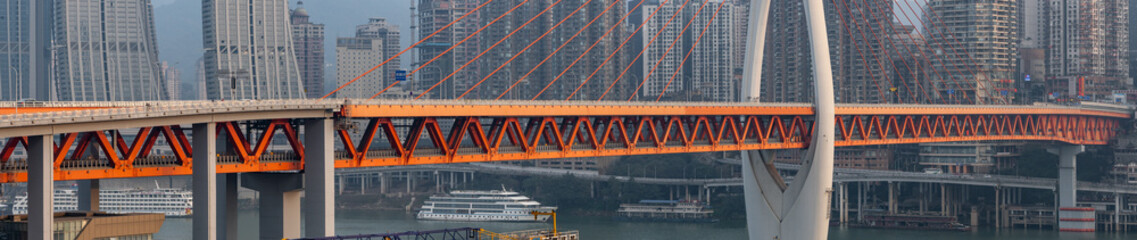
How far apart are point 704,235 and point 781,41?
69.8m

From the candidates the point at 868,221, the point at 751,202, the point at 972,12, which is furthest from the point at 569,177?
the point at 751,202

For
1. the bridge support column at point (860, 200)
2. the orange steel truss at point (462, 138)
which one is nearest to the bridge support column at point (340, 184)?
the bridge support column at point (860, 200)

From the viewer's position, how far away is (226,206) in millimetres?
53062

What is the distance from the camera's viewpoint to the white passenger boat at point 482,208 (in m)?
127

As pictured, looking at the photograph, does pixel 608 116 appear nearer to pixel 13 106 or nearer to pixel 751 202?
pixel 751 202

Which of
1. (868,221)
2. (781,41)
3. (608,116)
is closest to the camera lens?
(608,116)

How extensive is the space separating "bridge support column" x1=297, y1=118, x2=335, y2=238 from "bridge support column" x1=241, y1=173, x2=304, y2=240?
2.69 ft

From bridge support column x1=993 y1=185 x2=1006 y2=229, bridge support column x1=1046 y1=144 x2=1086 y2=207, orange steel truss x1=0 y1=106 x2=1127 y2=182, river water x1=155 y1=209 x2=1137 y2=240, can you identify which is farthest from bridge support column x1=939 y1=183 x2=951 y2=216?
orange steel truss x1=0 y1=106 x2=1127 y2=182

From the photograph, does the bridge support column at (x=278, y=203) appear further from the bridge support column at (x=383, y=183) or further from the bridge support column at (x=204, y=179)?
→ the bridge support column at (x=383, y=183)

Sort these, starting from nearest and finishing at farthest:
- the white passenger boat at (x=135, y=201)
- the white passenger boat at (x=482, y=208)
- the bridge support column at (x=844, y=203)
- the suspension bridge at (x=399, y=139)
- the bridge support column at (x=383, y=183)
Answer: the suspension bridge at (x=399, y=139)
the bridge support column at (x=844, y=203)
the white passenger boat at (x=482, y=208)
the white passenger boat at (x=135, y=201)
the bridge support column at (x=383, y=183)

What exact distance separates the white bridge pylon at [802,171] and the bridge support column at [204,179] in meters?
34.5

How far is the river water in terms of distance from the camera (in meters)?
106

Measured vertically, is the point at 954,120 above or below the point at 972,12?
below

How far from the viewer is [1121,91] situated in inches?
6245
